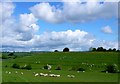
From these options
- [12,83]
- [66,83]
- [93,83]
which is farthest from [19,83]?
[93,83]

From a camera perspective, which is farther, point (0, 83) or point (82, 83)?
point (82, 83)

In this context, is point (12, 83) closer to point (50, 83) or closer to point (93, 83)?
point (50, 83)

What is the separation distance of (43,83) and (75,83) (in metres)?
3.28

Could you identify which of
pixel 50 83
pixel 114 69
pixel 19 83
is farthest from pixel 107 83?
pixel 114 69

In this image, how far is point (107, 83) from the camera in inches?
1240

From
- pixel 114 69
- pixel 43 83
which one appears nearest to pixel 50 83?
pixel 43 83

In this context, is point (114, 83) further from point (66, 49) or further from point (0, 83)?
point (66, 49)

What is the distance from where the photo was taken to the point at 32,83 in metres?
28.7

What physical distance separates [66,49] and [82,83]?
350 feet

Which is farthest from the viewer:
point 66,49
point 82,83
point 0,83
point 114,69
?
point 66,49

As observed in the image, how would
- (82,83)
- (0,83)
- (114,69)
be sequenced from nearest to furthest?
(0,83), (82,83), (114,69)

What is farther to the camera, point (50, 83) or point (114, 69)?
point (114, 69)

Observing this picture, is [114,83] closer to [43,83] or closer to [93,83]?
[93,83]

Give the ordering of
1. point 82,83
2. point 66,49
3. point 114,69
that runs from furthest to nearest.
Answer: point 66,49 → point 114,69 → point 82,83
